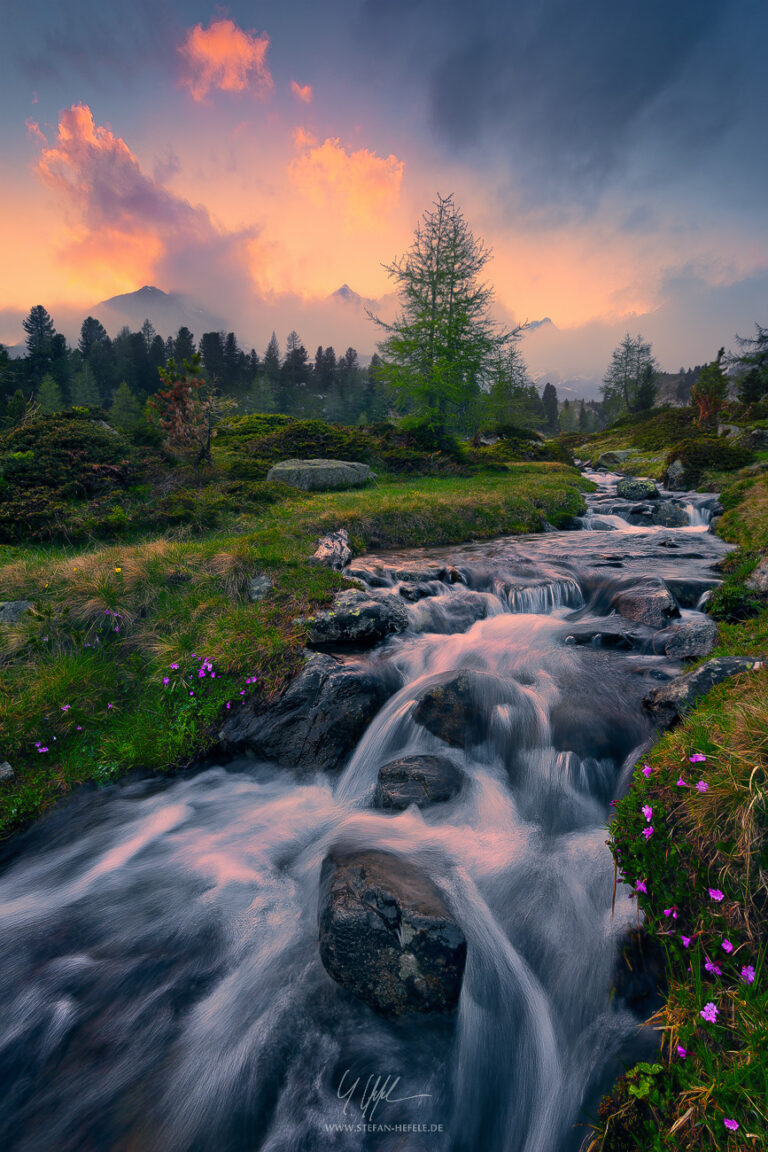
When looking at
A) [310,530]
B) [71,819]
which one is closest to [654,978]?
[71,819]

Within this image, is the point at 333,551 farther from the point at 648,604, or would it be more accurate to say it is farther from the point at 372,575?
the point at 648,604

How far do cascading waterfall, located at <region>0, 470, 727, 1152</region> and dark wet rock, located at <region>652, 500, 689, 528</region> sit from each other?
1203 centimetres

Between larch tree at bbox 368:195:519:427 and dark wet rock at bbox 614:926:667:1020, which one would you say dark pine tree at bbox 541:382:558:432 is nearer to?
larch tree at bbox 368:195:519:427

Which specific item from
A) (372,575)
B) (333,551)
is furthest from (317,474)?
(372,575)

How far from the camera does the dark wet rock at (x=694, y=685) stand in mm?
4215

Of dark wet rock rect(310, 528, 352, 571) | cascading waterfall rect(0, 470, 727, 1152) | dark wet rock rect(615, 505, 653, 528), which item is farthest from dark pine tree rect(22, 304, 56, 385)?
cascading waterfall rect(0, 470, 727, 1152)

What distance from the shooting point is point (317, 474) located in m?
17.2

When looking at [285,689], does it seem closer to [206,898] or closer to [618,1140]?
[206,898]

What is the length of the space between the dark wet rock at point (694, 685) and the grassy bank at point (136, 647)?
14.1 ft

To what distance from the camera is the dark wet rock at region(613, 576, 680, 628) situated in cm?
733

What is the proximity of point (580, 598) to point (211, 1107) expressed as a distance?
28.0ft

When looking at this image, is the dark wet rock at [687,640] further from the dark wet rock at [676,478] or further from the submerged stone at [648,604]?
the dark wet rock at [676,478]

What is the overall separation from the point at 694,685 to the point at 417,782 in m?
2.88

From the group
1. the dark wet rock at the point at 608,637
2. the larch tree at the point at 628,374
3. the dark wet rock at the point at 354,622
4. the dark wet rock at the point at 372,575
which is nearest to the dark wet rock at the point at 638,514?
the dark wet rock at the point at 608,637
